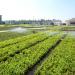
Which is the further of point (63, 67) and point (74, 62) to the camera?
point (74, 62)

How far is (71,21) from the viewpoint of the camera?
143125 millimetres

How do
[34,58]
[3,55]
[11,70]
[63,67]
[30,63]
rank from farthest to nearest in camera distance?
[3,55] < [34,58] < [30,63] < [63,67] < [11,70]

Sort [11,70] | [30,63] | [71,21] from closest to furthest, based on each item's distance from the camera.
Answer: [11,70]
[30,63]
[71,21]

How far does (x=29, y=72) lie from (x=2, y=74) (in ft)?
8.30

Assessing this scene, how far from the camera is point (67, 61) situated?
726 inches

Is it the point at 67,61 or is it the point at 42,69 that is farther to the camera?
the point at 67,61

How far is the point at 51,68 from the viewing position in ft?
52.7

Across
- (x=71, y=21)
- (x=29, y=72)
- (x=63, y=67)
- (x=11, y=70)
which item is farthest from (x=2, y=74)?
(x=71, y=21)

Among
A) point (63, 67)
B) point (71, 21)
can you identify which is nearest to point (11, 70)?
point (63, 67)

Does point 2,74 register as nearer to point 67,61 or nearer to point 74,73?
point 74,73

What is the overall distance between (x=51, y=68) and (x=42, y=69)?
0.80 meters

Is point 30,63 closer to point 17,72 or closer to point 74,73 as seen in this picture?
point 17,72

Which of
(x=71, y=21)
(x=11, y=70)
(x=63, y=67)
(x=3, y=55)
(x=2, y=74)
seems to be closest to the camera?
(x=2, y=74)

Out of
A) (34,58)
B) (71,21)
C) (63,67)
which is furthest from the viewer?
(71,21)
